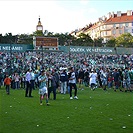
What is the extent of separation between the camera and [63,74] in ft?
65.5

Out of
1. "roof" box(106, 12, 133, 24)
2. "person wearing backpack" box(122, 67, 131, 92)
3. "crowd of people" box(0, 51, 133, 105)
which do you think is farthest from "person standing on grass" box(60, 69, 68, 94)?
"roof" box(106, 12, 133, 24)

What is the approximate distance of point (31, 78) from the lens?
62.0ft

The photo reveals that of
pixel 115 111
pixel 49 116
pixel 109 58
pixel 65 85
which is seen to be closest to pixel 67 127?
pixel 49 116

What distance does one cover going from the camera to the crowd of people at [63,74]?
1702 centimetres

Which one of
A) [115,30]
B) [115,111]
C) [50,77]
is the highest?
[115,30]

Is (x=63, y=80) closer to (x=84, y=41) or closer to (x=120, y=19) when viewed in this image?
(x=84, y=41)

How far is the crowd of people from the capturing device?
17016 mm

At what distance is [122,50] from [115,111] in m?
36.3

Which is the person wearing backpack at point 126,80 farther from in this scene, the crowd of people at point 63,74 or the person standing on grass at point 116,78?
the person standing on grass at point 116,78

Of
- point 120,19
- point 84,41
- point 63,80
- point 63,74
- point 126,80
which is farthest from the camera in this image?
point 120,19

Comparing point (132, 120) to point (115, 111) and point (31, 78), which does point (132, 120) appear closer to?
point (115, 111)

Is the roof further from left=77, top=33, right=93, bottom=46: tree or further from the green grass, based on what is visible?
the green grass

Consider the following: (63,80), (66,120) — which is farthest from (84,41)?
(66,120)

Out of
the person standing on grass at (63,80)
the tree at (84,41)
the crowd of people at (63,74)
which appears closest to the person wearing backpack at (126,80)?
the crowd of people at (63,74)
